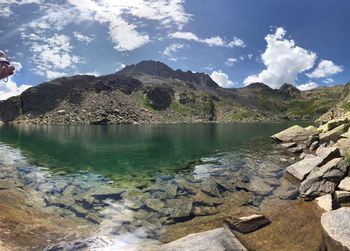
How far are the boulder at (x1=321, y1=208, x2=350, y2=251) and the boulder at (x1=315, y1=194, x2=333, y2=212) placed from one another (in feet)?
21.8

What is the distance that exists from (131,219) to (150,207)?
10.5ft

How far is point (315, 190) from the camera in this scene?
89.1 feet

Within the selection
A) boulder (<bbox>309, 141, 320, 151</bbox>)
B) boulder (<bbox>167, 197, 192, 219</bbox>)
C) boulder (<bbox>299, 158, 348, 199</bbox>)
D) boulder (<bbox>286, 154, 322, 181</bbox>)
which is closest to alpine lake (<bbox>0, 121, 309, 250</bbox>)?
boulder (<bbox>167, 197, 192, 219</bbox>)

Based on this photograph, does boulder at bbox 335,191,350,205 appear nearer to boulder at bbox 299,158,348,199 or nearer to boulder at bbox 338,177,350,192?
boulder at bbox 338,177,350,192

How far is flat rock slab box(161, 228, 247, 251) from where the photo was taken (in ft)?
49.1

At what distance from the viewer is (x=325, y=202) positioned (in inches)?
961

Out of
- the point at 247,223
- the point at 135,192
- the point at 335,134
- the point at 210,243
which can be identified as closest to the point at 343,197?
the point at 247,223

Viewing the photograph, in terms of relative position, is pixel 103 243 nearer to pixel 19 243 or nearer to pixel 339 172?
pixel 19 243

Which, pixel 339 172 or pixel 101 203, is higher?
pixel 339 172

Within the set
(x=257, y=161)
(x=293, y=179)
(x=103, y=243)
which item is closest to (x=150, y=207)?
(x=103, y=243)

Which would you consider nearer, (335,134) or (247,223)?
(247,223)

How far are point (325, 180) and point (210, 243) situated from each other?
16592mm

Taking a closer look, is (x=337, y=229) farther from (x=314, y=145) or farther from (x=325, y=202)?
(x=314, y=145)

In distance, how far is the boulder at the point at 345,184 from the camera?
995 inches
